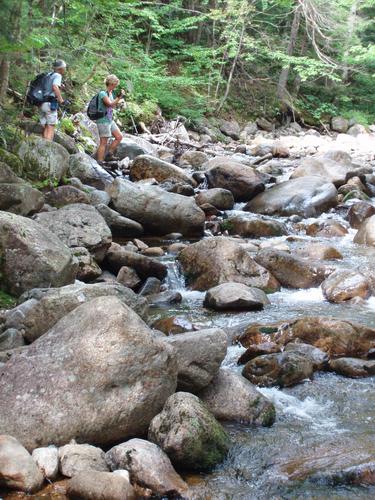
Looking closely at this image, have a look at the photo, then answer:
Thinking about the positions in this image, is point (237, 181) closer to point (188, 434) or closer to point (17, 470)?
point (188, 434)

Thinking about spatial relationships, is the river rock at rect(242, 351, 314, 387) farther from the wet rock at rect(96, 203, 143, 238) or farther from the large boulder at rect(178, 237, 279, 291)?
the wet rock at rect(96, 203, 143, 238)

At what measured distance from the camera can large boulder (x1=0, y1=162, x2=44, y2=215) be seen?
7145 mm

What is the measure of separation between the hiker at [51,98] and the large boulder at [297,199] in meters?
4.46

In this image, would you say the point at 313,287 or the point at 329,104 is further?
the point at 329,104

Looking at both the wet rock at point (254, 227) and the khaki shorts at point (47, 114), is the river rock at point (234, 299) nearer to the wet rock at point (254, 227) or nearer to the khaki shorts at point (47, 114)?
the wet rock at point (254, 227)

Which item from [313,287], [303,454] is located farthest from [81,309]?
[313,287]

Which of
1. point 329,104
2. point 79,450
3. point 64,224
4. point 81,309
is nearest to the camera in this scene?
point 79,450

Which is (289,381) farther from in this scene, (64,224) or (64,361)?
(64,224)

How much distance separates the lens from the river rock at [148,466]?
314cm

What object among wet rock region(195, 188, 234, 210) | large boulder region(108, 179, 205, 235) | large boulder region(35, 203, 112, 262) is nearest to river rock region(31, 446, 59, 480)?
large boulder region(35, 203, 112, 262)

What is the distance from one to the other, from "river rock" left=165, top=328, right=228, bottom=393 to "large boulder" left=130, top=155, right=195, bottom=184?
793 centimetres

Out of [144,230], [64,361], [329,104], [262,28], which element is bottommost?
[144,230]

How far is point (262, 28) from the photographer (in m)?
25.9

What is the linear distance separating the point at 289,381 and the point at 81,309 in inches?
74.4
